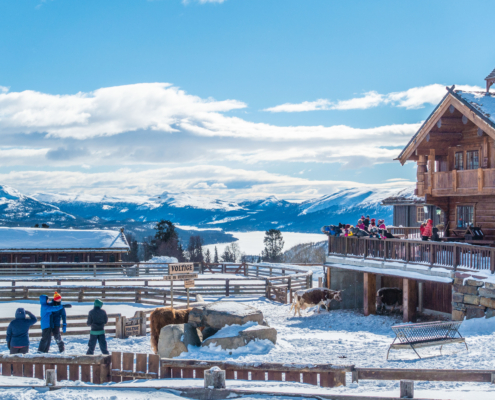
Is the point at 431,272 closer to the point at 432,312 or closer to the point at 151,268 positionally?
the point at 432,312

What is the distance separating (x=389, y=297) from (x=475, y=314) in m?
5.91

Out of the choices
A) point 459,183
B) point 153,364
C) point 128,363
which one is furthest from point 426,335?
point 459,183

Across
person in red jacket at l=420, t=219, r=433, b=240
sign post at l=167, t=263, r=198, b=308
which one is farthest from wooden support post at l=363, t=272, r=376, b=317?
sign post at l=167, t=263, r=198, b=308

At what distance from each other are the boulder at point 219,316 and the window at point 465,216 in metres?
13.0

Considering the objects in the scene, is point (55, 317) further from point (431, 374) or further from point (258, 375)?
point (431, 374)

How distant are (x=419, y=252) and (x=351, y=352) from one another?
24.1 ft

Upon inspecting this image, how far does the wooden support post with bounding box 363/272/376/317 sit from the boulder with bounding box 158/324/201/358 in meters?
10.6

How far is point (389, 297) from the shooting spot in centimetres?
2289

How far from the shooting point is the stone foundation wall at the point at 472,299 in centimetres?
1652

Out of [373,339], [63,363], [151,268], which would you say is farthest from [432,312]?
[151,268]

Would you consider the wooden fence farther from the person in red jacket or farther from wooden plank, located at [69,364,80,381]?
→ the person in red jacket

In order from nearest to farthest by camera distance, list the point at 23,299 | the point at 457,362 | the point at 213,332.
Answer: the point at 457,362, the point at 213,332, the point at 23,299

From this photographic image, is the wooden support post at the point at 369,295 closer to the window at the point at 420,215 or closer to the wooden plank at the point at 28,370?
the window at the point at 420,215

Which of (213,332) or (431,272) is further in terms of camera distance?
(431,272)
